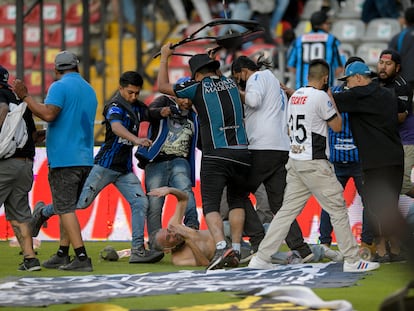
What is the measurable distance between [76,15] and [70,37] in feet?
1.92

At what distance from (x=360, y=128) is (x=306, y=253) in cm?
158

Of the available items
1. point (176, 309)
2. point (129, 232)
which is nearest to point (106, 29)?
point (129, 232)

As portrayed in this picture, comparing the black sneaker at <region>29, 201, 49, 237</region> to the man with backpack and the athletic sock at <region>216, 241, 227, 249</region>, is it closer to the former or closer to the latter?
the man with backpack

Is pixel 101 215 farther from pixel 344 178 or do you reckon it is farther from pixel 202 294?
pixel 202 294

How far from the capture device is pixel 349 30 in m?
21.4

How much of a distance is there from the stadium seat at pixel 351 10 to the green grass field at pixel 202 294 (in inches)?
350

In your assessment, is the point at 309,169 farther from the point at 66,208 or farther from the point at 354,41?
the point at 354,41

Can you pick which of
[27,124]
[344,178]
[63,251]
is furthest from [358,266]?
[27,124]

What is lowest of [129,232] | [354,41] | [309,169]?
[129,232]

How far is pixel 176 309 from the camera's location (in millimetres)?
9039

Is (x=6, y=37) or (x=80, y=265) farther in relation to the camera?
(x=6, y=37)

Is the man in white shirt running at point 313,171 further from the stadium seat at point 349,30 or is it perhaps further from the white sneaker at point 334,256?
the stadium seat at point 349,30

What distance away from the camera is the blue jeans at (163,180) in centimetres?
1382

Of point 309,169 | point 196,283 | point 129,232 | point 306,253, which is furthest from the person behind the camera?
point 129,232
